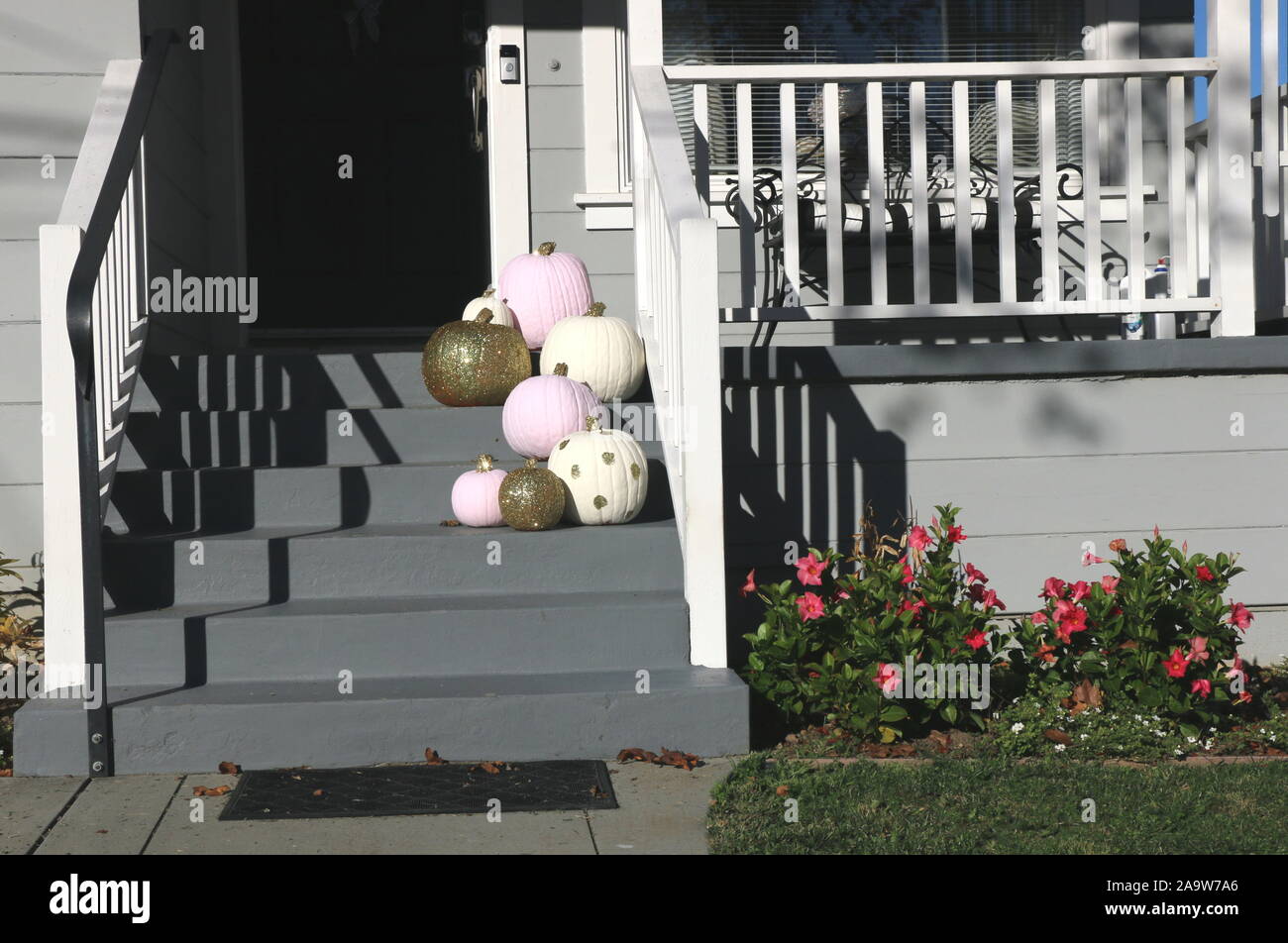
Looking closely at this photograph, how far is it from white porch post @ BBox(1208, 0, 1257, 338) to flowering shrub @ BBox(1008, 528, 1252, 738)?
4.46ft

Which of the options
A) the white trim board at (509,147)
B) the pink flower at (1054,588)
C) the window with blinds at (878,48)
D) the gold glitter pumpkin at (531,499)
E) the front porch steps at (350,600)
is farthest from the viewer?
the window with blinds at (878,48)

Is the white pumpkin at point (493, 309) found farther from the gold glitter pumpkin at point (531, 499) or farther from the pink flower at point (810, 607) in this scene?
the pink flower at point (810, 607)

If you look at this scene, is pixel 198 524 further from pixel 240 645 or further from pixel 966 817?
pixel 966 817

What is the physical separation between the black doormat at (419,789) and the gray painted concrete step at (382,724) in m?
0.05

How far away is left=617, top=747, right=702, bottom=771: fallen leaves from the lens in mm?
3453

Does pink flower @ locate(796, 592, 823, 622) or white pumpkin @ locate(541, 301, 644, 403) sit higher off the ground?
white pumpkin @ locate(541, 301, 644, 403)

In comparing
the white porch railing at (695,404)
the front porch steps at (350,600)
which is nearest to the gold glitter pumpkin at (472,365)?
the front porch steps at (350,600)

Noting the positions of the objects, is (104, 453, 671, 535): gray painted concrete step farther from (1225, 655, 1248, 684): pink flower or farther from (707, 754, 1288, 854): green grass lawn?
(1225, 655, 1248, 684): pink flower

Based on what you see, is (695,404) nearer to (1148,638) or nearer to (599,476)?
(599,476)

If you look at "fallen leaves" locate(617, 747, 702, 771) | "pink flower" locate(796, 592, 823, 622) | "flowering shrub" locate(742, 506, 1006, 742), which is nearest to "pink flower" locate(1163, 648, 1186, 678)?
"flowering shrub" locate(742, 506, 1006, 742)

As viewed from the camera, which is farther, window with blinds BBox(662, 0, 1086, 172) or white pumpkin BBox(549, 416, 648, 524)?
window with blinds BBox(662, 0, 1086, 172)

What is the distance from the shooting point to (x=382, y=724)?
3.49 metres

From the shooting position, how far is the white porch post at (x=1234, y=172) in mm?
4770
